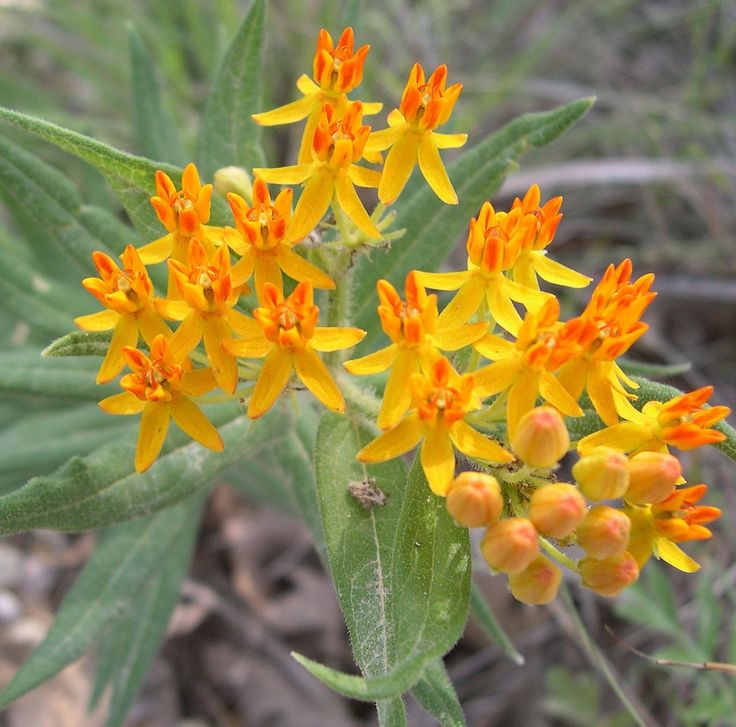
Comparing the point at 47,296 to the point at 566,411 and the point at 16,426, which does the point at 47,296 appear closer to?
the point at 16,426

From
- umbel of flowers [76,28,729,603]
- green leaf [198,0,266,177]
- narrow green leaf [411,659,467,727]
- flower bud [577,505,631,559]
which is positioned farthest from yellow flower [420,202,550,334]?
green leaf [198,0,266,177]

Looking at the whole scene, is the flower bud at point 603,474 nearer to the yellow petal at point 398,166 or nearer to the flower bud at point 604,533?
the flower bud at point 604,533

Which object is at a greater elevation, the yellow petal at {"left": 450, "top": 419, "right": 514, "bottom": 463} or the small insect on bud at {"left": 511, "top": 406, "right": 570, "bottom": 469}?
the small insect on bud at {"left": 511, "top": 406, "right": 570, "bottom": 469}

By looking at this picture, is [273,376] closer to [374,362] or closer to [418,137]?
[374,362]

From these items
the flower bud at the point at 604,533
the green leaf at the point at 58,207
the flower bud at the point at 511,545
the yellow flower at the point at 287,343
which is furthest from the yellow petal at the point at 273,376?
the green leaf at the point at 58,207

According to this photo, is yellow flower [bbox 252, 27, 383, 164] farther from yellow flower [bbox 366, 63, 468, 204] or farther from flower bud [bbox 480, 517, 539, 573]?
flower bud [bbox 480, 517, 539, 573]

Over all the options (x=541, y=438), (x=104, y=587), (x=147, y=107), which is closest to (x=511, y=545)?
(x=541, y=438)
